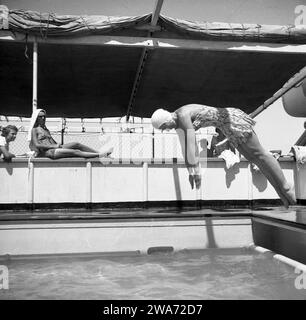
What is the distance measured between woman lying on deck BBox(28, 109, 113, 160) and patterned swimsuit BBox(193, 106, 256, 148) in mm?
2197

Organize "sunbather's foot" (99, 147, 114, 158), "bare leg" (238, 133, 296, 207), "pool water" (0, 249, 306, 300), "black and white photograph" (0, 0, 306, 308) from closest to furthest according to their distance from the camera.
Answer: "pool water" (0, 249, 306, 300), "black and white photograph" (0, 0, 306, 308), "bare leg" (238, 133, 296, 207), "sunbather's foot" (99, 147, 114, 158)

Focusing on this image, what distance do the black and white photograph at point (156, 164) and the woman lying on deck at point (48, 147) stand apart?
1.0 inches

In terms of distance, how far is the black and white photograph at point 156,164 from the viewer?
324 centimetres

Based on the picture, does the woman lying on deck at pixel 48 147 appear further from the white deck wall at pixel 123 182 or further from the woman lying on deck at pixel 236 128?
the woman lying on deck at pixel 236 128

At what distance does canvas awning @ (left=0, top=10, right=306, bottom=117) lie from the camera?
7.02 m

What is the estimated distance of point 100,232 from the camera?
419 cm

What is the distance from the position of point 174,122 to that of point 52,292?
115 inches

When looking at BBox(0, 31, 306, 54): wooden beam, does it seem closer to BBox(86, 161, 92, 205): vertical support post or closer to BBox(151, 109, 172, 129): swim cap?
BBox(86, 161, 92, 205): vertical support post

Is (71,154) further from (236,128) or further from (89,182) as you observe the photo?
(236,128)

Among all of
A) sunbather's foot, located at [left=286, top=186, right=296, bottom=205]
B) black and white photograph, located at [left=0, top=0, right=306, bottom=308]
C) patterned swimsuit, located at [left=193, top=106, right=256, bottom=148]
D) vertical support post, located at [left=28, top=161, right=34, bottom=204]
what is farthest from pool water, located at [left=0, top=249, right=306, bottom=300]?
vertical support post, located at [left=28, top=161, right=34, bottom=204]

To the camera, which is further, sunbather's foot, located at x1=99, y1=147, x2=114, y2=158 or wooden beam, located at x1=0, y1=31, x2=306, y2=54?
wooden beam, located at x1=0, y1=31, x2=306, y2=54

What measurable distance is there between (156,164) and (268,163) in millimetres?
2181

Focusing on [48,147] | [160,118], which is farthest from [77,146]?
[160,118]

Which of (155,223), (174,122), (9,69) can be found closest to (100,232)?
(155,223)
